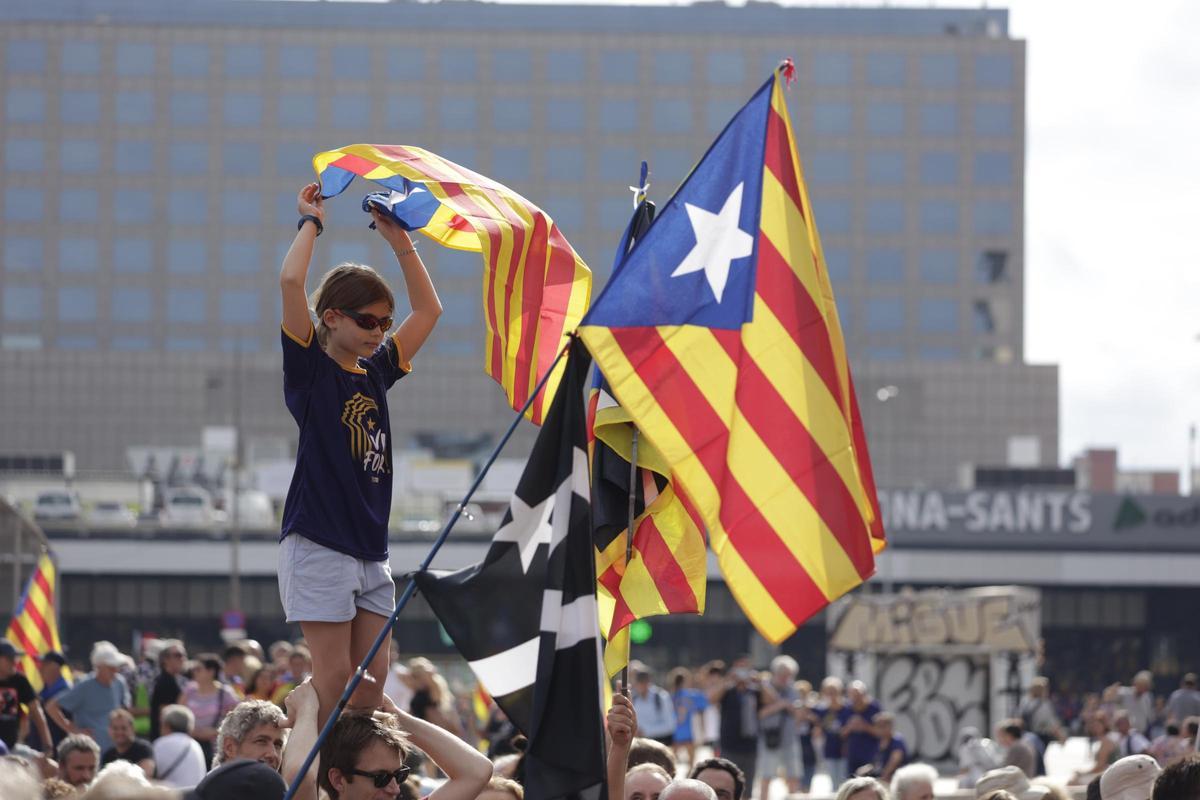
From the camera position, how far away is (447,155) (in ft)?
269

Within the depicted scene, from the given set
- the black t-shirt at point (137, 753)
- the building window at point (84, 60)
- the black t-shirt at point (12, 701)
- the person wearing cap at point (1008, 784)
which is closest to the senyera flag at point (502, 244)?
the person wearing cap at point (1008, 784)

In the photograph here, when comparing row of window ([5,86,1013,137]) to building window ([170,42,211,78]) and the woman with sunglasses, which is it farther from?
the woman with sunglasses

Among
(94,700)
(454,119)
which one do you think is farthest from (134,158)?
(94,700)

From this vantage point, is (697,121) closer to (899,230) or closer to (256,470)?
(899,230)

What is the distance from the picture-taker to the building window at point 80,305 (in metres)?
83.4

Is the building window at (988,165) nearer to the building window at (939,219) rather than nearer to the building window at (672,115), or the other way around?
the building window at (939,219)

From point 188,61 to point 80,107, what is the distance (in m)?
4.84

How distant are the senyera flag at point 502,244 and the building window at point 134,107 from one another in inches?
3074

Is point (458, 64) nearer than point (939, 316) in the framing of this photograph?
Yes

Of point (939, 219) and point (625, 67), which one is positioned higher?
point (625, 67)

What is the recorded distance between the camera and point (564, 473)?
16.8ft

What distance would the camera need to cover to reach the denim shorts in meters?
5.19

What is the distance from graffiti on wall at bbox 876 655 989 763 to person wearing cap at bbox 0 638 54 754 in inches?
654

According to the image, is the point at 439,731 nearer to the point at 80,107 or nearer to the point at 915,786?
the point at 915,786
